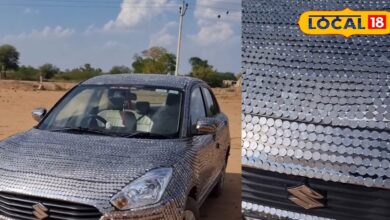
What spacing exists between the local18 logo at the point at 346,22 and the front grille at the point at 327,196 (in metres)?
0.78

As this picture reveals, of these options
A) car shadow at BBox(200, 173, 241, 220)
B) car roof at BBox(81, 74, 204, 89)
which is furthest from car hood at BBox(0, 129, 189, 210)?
car shadow at BBox(200, 173, 241, 220)

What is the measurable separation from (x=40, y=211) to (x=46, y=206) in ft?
0.18

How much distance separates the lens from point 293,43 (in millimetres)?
2557

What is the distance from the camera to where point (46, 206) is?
3.39m

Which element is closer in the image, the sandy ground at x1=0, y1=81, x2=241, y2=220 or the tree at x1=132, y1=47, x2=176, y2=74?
the sandy ground at x1=0, y1=81, x2=241, y2=220

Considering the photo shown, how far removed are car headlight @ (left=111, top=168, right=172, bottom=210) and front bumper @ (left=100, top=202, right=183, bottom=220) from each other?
0.14 ft

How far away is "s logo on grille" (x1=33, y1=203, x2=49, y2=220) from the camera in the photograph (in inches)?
133

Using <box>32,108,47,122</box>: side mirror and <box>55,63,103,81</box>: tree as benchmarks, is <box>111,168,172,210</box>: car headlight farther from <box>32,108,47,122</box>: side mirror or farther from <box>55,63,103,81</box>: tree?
<box>55,63,103,81</box>: tree

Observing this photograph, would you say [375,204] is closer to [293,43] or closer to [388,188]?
[388,188]

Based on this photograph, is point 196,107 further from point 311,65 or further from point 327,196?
point 327,196

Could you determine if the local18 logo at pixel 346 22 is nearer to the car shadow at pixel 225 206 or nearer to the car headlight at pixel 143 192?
the car headlight at pixel 143 192

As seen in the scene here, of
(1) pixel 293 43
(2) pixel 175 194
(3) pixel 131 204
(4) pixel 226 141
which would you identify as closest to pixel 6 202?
(3) pixel 131 204

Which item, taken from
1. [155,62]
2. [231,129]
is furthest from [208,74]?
[231,129]

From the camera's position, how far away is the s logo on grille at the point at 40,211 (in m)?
3.38
